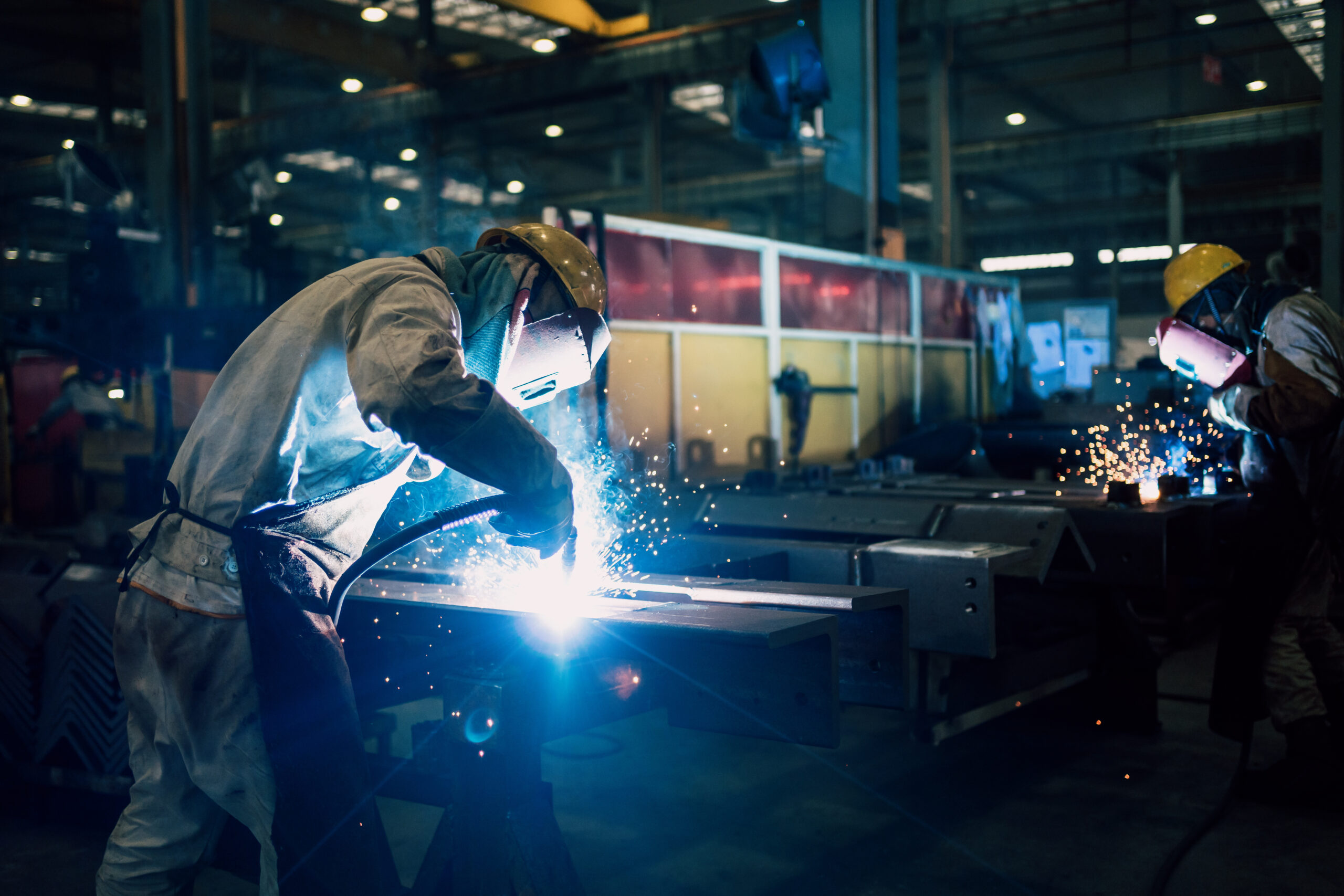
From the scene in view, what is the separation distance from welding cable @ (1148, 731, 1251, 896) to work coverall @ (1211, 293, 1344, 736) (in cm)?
14

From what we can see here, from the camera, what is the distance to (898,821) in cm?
297

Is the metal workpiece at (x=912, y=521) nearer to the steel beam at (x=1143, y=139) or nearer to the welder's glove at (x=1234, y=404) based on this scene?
the welder's glove at (x=1234, y=404)

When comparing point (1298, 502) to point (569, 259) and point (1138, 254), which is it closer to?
point (569, 259)

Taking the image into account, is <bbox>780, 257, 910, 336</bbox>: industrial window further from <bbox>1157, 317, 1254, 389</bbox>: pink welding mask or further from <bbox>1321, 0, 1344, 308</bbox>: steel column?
<bbox>1321, 0, 1344, 308</bbox>: steel column

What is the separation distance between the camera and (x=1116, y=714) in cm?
374

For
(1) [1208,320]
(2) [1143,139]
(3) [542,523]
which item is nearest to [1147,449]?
(1) [1208,320]

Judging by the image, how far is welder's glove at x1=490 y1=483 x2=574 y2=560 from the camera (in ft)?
5.33

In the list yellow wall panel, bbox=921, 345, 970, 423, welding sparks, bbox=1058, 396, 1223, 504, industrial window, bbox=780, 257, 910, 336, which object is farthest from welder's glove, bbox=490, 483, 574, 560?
yellow wall panel, bbox=921, 345, 970, 423

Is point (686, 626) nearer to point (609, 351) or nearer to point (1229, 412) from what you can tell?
point (1229, 412)

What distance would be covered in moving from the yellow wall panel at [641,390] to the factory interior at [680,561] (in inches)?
1.0

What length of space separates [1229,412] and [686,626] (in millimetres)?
2226

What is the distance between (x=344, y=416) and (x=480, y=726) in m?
0.57

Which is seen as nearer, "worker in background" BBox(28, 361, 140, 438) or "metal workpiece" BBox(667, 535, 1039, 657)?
"metal workpiece" BBox(667, 535, 1039, 657)

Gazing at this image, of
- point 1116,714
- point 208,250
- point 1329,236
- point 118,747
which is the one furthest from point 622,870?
point 1329,236
